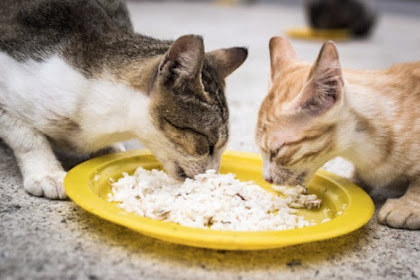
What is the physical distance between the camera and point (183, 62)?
1752 millimetres

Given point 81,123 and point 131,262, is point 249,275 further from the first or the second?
point 81,123

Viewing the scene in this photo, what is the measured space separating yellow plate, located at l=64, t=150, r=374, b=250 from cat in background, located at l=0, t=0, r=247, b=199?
0.13 m

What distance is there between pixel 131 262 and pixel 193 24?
669 centimetres

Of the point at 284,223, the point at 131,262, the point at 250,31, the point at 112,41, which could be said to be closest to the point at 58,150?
the point at 112,41

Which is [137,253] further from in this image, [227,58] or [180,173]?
[227,58]

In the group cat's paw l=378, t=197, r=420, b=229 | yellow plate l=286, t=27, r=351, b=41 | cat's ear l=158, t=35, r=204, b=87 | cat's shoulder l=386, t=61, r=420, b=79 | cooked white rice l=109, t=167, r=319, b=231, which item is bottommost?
yellow plate l=286, t=27, r=351, b=41

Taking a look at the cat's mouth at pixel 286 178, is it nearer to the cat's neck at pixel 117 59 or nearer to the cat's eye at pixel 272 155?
the cat's eye at pixel 272 155

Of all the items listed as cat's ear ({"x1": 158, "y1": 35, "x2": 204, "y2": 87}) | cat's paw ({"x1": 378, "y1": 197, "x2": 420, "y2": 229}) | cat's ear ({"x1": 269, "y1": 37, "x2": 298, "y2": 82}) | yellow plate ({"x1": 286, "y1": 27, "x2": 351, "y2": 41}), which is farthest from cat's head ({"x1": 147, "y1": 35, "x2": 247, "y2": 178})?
Result: yellow plate ({"x1": 286, "y1": 27, "x2": 351, "y2": 41})

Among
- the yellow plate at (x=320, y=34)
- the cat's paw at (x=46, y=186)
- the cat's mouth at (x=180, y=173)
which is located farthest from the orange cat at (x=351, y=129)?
the yellow plate at (x=320, y=34)

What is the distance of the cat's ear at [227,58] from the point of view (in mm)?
2113

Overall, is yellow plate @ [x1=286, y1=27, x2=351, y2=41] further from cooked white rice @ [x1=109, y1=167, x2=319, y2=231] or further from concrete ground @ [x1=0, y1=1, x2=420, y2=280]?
concrete ground @ [x1=0, y1=1, x2=420, y2=280]

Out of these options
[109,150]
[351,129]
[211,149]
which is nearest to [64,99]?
[109,150]

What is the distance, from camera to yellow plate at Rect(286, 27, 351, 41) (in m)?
7.04

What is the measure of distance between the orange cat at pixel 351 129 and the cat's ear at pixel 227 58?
0.81 feet
